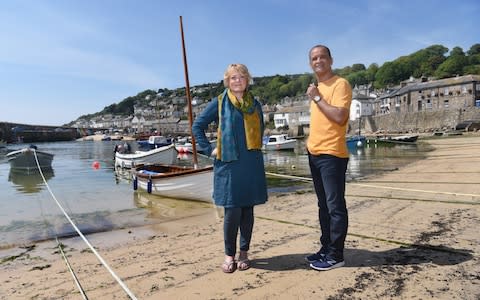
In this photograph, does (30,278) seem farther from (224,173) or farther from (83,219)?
(83,219)

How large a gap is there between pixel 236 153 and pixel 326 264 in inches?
57.3

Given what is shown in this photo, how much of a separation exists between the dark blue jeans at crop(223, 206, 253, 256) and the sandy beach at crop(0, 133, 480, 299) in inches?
10.8

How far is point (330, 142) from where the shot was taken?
131 inches

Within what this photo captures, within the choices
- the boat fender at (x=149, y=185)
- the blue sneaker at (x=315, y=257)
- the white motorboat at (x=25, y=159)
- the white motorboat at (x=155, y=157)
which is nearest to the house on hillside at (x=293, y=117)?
the white motorboat at (x=155, y=157)

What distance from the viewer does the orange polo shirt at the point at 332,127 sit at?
3.31 meters

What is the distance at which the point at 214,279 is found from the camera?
3451mm

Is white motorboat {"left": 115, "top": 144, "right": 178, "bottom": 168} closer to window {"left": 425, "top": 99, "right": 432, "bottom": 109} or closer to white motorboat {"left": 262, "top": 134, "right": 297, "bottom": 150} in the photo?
white motorboat {"left": 262, "top": 134, "right": 297, "bottom": 150}

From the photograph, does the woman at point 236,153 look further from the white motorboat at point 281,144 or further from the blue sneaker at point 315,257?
the white motorboat at point 281,144

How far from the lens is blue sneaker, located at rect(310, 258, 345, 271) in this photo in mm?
3441

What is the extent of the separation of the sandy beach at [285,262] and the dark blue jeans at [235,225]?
0.90 ft

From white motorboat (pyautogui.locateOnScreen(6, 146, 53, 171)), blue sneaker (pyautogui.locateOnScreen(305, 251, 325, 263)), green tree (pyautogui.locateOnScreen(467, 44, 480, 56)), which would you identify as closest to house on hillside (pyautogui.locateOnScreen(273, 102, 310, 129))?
green tree (pyautogui.locateOnScreen(467, 44, 480, 56))

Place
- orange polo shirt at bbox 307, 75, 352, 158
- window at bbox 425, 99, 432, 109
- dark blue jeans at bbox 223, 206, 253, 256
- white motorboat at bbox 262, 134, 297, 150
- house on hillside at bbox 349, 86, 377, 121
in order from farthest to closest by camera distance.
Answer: house on hillside at bbox 349, 86, 377, 121 < window at bbox 425, 99, 432, 109 < white motorboat at bbox 262, 134, 297, 150 < dark blue jeans at bbox 223, 206, 253, 256 < orange polo shirt at bbox 307, 75, 352, 158

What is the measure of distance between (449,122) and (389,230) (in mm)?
68107

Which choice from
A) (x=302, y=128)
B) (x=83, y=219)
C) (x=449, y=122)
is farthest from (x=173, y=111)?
(x=83, y=219)
